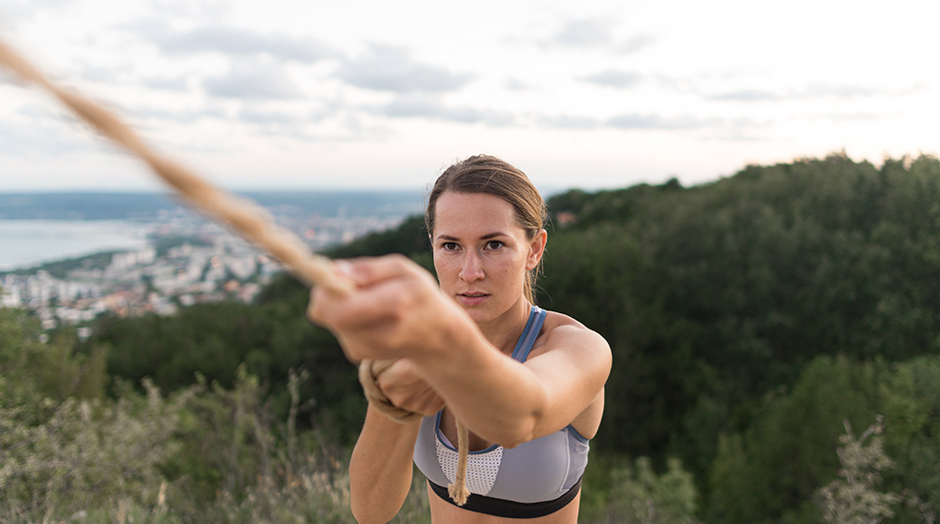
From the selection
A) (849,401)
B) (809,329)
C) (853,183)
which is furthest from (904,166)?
(849,401)

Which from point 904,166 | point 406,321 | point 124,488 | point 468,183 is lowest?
point 124,488

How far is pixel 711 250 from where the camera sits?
2430 centimetres

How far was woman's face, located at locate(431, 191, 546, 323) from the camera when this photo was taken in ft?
5.51

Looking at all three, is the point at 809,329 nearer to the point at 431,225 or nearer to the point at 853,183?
the point at 853,183

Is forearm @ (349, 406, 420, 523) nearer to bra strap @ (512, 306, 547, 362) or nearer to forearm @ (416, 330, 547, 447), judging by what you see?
bra strap @ (512, 306, 547, 362)

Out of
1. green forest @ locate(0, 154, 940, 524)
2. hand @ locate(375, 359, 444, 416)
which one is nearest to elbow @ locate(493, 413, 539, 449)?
hand @ locate(375, 359, 444, 416)

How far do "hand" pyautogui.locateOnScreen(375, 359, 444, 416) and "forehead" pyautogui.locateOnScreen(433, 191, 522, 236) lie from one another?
24.7 inches

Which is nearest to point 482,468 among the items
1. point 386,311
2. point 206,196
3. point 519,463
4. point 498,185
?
point 519,463

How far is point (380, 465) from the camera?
62.4 inches

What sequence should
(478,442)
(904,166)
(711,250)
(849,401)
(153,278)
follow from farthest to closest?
(711,250), (904,166), (849,401), (153,278), (478,442)

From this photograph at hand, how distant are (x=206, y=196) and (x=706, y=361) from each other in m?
25.5

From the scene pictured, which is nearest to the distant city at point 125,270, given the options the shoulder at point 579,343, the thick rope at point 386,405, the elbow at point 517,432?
the shoulder at point 579,343

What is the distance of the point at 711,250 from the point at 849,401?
34.7 ft

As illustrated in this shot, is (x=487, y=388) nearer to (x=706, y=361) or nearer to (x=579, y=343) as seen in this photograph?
(x=579, y=343)
